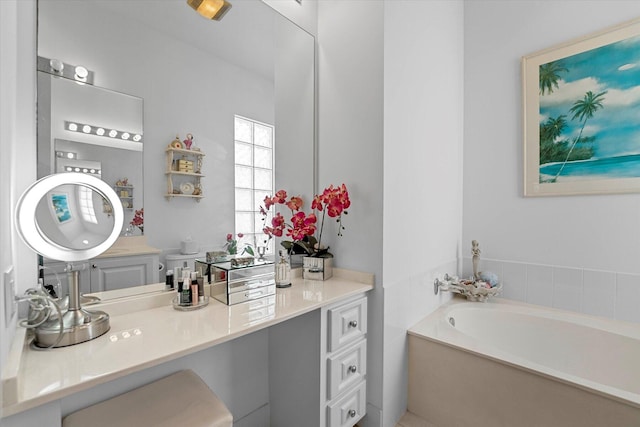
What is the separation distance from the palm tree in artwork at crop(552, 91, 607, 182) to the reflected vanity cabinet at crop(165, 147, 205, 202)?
2265mm

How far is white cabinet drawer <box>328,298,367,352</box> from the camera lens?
1.36m

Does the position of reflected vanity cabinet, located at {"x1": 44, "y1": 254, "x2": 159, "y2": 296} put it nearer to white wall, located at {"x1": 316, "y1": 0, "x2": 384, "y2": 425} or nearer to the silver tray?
the silver tray

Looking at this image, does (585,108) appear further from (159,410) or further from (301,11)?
(159,410)

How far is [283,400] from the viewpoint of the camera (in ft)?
→ 5.08

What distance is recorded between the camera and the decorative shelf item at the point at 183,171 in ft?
4.16

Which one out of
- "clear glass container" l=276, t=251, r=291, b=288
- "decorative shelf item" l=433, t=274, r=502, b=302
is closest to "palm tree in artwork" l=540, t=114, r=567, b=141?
"decorative shelf item" l=433, t=274, r=502, b=302

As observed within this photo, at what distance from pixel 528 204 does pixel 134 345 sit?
2430mm

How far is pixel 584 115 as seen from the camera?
6.25 ft

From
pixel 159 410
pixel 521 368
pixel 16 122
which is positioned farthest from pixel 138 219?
pixel 521 368

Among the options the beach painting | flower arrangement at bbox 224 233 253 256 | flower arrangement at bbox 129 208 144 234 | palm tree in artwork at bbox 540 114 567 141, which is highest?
palm tree in artwork at bbox 540 114 567 141

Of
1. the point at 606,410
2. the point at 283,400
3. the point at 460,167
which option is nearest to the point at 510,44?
the point at 460,167

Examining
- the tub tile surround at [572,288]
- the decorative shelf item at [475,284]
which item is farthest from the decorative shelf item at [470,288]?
the tub tile surround at [572,288]

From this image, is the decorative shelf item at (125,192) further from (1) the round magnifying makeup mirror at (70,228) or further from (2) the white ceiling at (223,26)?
(2) the white ceiling at (223,26)

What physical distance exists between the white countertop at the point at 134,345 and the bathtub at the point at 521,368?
0.71m
